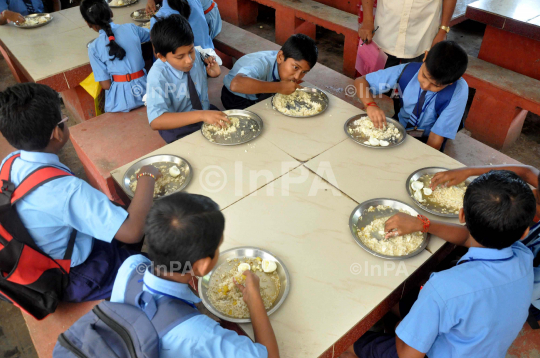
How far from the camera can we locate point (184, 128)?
2.75 m

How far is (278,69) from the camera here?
2842 millimetres

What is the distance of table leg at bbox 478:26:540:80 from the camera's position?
3475 mm

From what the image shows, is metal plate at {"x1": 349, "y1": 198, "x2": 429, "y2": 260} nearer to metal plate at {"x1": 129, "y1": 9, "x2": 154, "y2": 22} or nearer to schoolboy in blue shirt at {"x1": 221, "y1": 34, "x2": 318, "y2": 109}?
schoolboy in blue shirt at {"x1": 221, "y1": 34, "x2": 318, "y2": 109}

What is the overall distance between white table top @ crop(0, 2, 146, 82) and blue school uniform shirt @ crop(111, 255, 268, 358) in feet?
9.25

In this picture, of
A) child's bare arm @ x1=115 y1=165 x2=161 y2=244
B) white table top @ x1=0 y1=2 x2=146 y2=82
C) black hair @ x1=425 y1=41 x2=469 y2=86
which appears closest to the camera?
child's bare arm @ x1=115 y1=165 x2=161 y2=244

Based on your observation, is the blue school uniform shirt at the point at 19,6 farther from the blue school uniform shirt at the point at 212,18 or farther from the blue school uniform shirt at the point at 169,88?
the blue school uniform shirt at the point at 169,88

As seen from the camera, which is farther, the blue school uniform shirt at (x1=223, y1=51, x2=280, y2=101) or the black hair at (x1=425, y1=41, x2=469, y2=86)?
the blue school uniform shirt at (x1=223, y1=51, x2=280, y2=101)

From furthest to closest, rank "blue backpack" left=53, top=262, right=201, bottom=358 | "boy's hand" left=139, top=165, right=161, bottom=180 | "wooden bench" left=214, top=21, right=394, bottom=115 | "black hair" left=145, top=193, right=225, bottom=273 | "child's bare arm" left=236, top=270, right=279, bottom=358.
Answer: "wooden bench" left=214, top=21, right=394, bottom=115 < "boy's hand" left=139, top=165, right=161, bottom=180 < "child's bare arm" left=236, top=270, right=279, bottom=358 < "black hair" left=145, top=193, right=225, bottom=273 < "blue backpack" left=53, top=262, right=201, bottom=358

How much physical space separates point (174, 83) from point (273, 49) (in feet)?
6.61

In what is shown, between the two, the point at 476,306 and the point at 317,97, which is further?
the point at 317,97

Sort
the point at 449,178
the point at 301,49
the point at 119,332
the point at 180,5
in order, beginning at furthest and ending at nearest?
the point at 180,5 < the point at 301,49 < the point at 449,178 < the point at 119,332

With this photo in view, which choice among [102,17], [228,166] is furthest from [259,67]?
[102,17]

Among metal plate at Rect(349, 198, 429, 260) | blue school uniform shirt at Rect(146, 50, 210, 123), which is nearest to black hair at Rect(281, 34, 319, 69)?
blue school uniform shirt at Rect(146, 50, 210, 123)

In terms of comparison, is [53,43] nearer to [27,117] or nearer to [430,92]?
[27,117]
